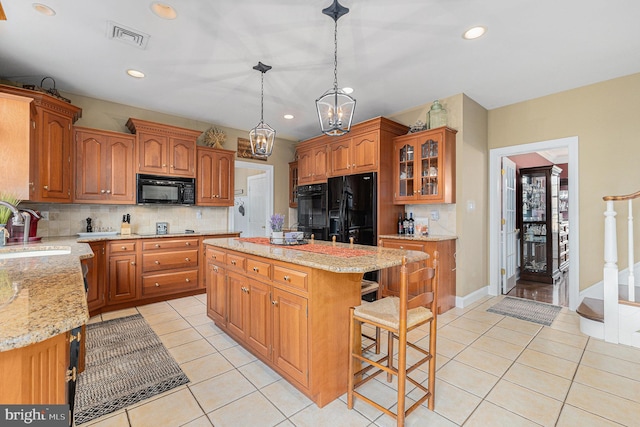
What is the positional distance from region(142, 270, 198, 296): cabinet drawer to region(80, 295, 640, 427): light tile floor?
1004 mm

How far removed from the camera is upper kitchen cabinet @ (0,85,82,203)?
2.97 meters

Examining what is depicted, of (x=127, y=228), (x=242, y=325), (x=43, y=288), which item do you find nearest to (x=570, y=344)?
(x=242, y=325)

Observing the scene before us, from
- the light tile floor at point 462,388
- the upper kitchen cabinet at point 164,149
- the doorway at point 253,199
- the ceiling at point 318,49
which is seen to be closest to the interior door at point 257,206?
the doorway at point 253,199

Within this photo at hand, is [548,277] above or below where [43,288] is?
below

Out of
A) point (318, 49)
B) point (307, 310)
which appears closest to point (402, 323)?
point (307, 310)

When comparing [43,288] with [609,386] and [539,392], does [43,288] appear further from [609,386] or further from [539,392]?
[609,386]

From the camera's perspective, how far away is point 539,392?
1975 millimetres

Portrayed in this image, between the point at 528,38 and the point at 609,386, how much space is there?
279cm

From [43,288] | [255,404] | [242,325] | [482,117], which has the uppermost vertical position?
[482,117]

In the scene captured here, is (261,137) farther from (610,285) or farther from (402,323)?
(610,285)

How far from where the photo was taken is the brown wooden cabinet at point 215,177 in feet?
14.6

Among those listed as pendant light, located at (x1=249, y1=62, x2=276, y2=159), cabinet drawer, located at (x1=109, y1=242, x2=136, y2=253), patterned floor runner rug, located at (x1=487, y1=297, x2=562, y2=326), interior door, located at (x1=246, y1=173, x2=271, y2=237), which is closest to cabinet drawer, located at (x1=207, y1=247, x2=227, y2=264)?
pendant light, located at (x1=249, y1=62, x2=276, y2=159)

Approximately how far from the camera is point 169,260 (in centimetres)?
395

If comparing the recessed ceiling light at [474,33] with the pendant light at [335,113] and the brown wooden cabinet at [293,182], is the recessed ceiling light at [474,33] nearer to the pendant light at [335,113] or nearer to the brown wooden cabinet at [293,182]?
the pendant light at [335,113]
